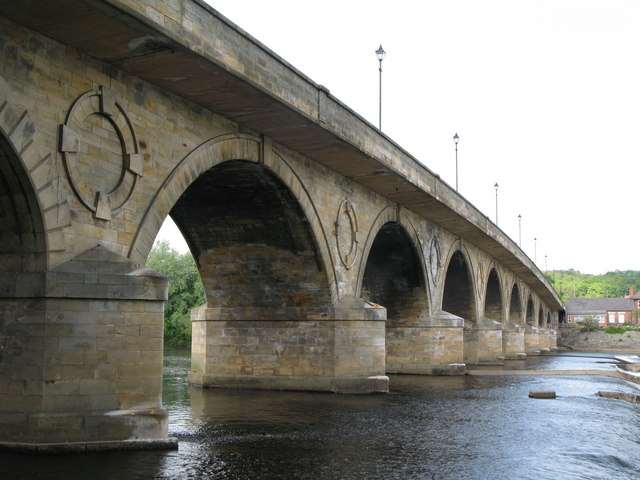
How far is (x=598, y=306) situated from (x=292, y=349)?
108m

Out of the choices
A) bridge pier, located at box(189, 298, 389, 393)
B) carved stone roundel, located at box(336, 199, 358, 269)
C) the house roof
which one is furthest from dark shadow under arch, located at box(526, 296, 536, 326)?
the house roof

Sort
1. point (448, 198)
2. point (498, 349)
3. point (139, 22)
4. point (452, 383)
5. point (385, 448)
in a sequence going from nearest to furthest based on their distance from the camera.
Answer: point (139, 22) → point (385, 448) → point (452, 383) → point (448, 198) → point (498, 349)

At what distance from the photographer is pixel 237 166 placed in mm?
14094

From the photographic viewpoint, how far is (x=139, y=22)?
344 inches

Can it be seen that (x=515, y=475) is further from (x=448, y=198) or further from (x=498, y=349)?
(x=498, y=349)

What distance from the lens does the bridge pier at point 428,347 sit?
2453 cm

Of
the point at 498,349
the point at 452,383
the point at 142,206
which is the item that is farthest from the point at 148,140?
the point at 498,349

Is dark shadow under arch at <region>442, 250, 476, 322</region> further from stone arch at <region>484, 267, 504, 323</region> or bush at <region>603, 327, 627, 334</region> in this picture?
bush at <region>603, 327, 627, 334</region>

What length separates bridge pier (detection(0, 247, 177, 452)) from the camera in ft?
28.5


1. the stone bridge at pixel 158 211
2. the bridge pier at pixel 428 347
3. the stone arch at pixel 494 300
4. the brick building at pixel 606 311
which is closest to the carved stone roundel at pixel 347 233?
the stone bridge at pixel 158 211

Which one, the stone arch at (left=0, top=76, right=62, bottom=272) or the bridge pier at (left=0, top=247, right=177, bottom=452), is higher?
the stone arch at (left=0, top=76, right=62, bottom=272)

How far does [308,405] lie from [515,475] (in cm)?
658

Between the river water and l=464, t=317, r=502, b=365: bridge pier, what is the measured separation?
13582mm

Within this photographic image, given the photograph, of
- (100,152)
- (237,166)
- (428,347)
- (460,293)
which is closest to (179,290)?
(460,293)
